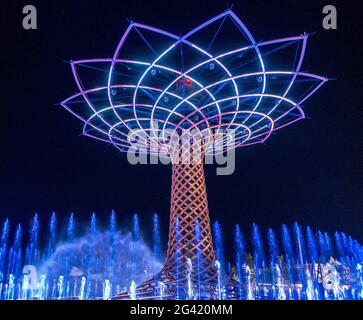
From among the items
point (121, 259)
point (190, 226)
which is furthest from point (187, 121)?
point (121, 259)

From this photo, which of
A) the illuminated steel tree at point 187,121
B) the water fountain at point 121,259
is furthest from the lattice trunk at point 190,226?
the water fountain at point 121,259

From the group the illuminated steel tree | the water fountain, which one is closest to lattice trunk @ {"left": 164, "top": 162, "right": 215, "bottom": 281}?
the illuminated steel tree

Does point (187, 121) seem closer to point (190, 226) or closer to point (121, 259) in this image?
point (190, 226)

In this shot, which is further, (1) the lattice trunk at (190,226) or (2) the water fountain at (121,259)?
(2) the water fountain at (121,259)

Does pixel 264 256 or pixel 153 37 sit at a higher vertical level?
pixel 153 37

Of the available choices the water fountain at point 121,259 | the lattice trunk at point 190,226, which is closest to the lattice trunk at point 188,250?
the lattice trunk at point 190,226

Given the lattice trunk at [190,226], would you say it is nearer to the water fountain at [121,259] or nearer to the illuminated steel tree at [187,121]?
the illuminated steel tree at [187,121]

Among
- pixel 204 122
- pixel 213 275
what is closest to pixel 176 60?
pixel 204 122

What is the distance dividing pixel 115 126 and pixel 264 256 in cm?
2146

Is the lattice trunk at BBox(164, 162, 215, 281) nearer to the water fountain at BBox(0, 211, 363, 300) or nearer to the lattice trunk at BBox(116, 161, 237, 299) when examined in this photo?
the lattice trunk at BBox(116, 161, 237, 299)
